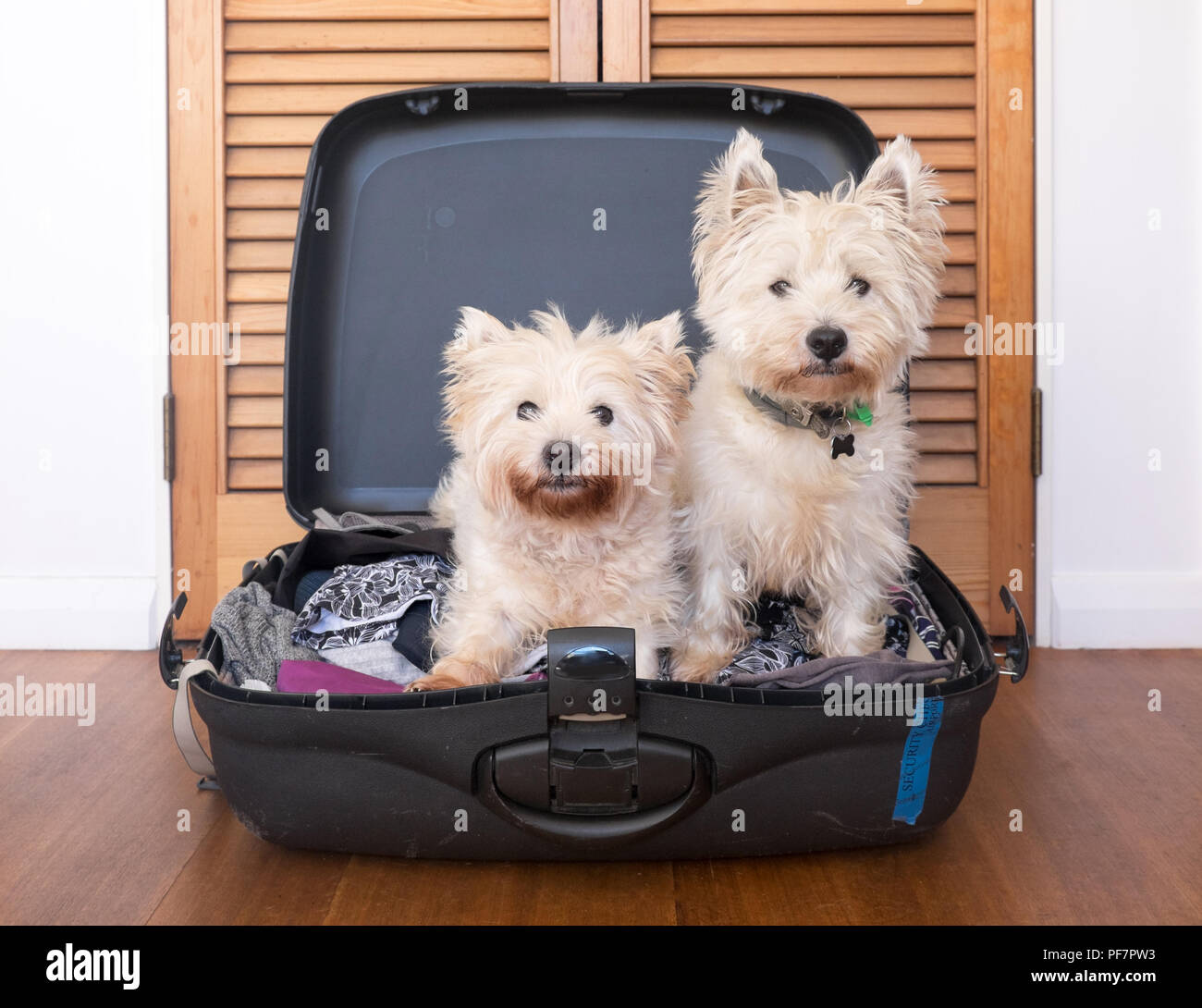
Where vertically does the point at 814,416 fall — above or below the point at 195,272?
below

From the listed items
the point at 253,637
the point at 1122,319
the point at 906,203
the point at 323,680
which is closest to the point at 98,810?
the point at 253,637

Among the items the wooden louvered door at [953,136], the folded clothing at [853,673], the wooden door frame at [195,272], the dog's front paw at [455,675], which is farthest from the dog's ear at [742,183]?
the wooden door frame at [195,272]

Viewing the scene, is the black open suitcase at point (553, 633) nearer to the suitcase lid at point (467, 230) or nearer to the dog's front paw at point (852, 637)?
the suitcase lid at point (467, 230)

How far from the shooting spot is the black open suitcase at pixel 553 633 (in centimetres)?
147

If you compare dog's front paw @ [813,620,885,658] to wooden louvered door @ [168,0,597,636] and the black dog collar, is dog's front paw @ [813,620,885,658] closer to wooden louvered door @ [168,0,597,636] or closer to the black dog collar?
the black dog collar

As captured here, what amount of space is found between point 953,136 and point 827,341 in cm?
121

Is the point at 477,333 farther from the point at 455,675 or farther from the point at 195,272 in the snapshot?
the point at 195,272

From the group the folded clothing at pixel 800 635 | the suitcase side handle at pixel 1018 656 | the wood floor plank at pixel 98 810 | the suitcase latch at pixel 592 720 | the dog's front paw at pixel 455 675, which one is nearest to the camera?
the suitcase latch at pixel 592 720

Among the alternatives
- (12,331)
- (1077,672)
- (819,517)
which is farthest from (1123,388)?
(12,331)

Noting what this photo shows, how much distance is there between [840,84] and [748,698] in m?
1.88

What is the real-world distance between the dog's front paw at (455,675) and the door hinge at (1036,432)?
5.57 feet

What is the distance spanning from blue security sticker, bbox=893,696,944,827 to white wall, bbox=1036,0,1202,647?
153 cm

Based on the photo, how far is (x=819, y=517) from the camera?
2.02m

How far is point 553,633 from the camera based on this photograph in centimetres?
144
